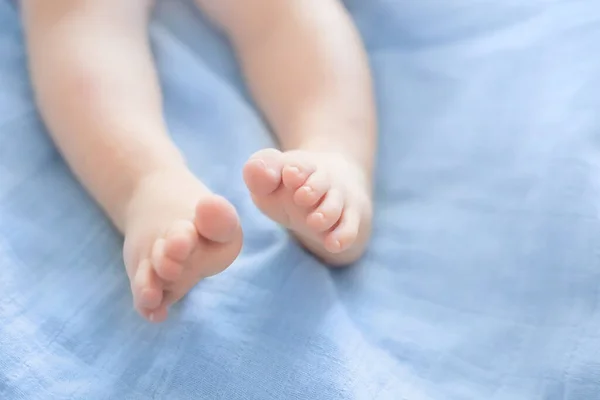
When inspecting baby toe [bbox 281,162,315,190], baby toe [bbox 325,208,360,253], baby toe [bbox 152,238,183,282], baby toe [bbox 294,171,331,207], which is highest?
baby toe [bbox 281,162,315,190]

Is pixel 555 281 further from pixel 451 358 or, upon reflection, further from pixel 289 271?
pixel 289 271

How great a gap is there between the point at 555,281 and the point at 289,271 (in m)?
0.22

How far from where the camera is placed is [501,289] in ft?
2.22

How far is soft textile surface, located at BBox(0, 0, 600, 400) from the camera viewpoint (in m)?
0.63

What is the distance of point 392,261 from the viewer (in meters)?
0.72

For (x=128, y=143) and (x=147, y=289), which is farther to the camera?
(x=128, y=143)

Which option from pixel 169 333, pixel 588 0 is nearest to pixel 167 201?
pixel 169 333

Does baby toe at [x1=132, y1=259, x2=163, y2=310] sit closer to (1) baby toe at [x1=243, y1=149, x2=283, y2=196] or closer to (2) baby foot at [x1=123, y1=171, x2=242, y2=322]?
(2) baby foot at [x1=123, y1=171, x2=242, y2=322]

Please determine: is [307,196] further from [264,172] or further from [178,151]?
[178,151]

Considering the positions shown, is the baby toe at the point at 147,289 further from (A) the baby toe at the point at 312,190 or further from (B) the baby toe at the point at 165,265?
(A) the baby toe at the point at 312,190

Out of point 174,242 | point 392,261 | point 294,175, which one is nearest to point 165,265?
point 174,242

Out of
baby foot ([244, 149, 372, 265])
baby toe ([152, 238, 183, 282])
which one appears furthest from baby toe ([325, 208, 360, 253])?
baby toe ([152, 238, 183, 282])

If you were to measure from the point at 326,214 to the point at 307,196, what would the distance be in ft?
0.07

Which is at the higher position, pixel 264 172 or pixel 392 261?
pixel 264 172
